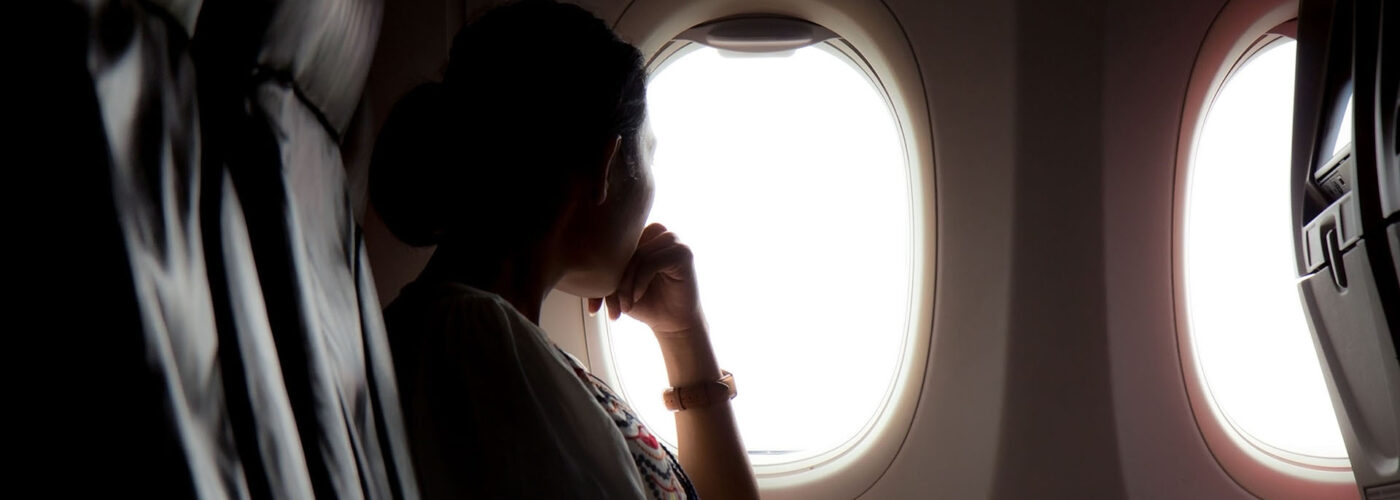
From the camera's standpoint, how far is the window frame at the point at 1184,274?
172 centimetres

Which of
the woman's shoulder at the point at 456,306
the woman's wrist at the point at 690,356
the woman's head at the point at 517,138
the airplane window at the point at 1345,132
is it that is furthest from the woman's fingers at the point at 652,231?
the airplane window at the point at 1345,132

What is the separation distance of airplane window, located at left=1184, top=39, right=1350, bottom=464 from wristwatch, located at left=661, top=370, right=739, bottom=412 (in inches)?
36.9

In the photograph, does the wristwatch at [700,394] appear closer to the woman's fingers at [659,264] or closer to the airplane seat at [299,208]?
the woman's fingers at [659,264]

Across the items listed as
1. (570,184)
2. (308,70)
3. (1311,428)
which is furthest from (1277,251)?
(308,70)

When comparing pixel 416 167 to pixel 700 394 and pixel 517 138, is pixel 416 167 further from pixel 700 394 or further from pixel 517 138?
pixel 700 394

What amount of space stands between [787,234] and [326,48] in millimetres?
1413

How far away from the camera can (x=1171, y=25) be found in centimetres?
169

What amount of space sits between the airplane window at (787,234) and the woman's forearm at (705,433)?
0.32 metres

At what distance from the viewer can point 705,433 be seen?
4.53 ft

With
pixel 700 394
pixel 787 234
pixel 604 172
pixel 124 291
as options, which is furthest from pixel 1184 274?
pixel 124 291

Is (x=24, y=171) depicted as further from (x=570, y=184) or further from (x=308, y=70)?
(x=570, y=184)

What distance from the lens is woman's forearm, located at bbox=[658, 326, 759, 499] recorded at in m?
1.37

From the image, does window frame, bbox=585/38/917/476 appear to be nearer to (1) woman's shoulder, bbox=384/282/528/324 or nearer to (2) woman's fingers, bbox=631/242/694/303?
(2) woman's fingers, bbox=631/242/694/303

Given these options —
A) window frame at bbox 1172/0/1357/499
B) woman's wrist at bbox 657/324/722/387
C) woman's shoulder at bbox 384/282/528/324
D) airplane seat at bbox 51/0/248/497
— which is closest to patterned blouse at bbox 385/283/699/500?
woman's shoulder at bbox 384/282/528/324
